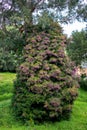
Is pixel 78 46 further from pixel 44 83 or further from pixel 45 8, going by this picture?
Answer: pixel 44 83

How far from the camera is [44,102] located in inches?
395

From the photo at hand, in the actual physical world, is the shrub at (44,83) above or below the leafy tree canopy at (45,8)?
below

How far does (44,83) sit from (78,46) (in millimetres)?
6516

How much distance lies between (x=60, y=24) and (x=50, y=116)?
3474 mm

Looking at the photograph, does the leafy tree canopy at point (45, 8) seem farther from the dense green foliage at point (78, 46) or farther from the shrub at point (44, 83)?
the dense green foliage at point (78, 46)

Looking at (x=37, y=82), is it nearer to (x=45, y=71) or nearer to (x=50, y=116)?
(x=45, y=71)

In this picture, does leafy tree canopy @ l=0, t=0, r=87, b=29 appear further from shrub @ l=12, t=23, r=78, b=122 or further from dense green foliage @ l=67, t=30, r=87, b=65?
dense green foliage @ l=67, t=30, r=87, b=65

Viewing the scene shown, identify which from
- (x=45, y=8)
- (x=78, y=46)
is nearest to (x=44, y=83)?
(x=45, y=8)

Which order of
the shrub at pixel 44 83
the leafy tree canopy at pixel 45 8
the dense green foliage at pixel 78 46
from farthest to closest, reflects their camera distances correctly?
the dense green foliage at pixel 78 46, the leafy tree canopy at pixel 45 8, the shrub at pixel 44 83

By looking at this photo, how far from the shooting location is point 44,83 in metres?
10.2

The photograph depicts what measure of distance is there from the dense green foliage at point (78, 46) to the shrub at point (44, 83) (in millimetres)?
4851

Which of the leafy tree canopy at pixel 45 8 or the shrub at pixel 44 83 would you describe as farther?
the leafy tree canopy at pixel 45 8

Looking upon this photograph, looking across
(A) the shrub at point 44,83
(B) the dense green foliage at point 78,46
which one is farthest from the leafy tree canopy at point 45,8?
Answer: (B) the dense green foliage at point 78,46

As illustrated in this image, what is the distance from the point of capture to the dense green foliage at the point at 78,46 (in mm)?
15820
